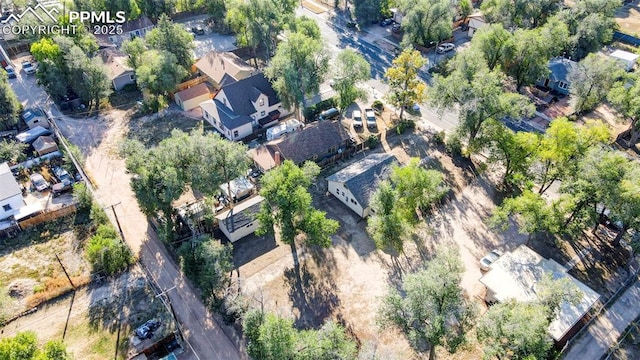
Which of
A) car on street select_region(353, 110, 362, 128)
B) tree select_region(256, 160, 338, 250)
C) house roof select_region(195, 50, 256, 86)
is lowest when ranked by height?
car on street select_region(353, 110, 362, 128)

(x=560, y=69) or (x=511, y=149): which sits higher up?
(x=511, y=149)

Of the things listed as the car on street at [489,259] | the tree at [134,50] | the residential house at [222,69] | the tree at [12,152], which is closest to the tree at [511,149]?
the car on street at [489,259]

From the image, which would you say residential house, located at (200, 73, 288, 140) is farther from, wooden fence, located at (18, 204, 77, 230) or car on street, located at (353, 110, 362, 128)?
wooden fence, located at (18, 204, 77, 230)

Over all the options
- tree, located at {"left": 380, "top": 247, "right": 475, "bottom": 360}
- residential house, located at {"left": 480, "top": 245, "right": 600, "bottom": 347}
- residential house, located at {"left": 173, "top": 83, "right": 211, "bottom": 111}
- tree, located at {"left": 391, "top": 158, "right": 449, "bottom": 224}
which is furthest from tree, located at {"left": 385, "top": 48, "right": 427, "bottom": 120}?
tree, located at {"left": 380, "top": 247, "right": 475, "bottom": 360}

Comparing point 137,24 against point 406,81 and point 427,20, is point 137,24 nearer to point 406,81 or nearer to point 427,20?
point 427,20

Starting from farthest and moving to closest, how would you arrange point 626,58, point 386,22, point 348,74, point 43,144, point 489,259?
point 386,22 → point 626,58 → point 348,74 → point 43,144 → point 489,259

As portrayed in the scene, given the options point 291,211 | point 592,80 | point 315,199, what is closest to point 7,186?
point 291,211
